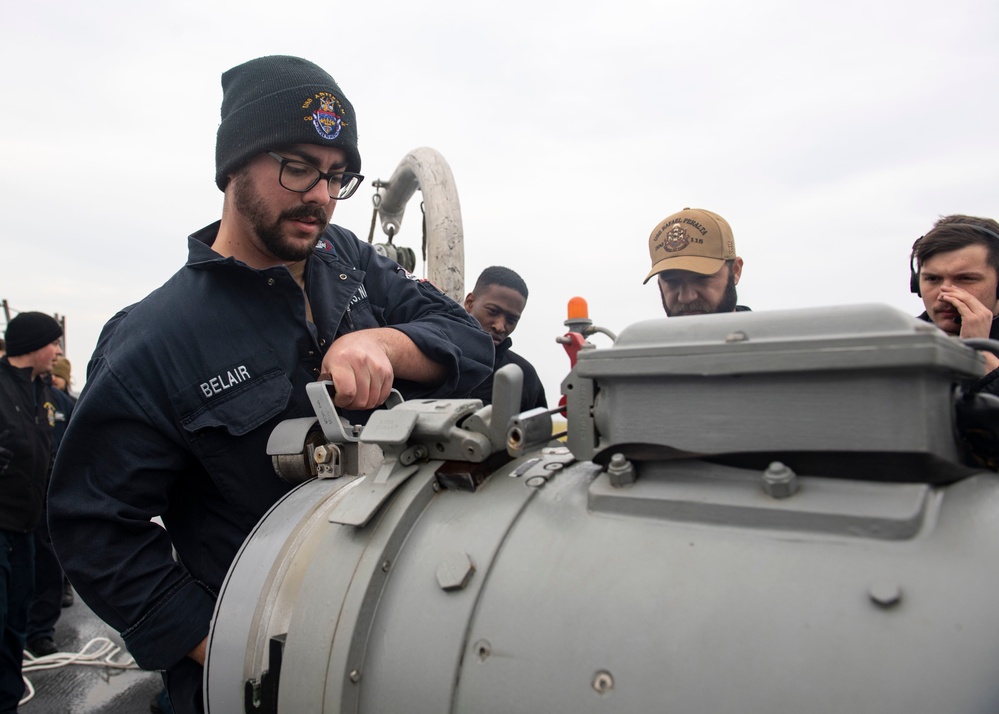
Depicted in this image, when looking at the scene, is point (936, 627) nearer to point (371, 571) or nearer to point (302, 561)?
point (371, 571)

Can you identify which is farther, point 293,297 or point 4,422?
point 4,422

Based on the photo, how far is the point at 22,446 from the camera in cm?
412

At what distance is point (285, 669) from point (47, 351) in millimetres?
4465

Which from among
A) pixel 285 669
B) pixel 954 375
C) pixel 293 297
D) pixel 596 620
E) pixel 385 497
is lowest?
pixel 285 669

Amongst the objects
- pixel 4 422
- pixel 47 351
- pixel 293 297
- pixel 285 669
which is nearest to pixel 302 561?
pixel 285 669

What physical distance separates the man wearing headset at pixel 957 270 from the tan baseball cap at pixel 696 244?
0.67 meters

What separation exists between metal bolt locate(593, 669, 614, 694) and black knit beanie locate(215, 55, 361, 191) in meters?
1.24

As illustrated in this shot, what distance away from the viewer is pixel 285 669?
99 centimetres

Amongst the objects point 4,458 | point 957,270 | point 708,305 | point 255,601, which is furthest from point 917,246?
point 4,458

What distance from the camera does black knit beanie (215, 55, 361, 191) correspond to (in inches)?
60.3

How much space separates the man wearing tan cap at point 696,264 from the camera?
2.55 metres

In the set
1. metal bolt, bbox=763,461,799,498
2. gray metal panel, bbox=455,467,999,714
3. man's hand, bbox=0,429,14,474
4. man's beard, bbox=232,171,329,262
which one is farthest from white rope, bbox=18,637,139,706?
metal bolt, bbox=763,461,799,498

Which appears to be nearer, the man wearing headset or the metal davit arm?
the man wearing headset

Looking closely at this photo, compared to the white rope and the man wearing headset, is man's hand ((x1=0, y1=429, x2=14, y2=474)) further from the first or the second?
the man wearing headset
